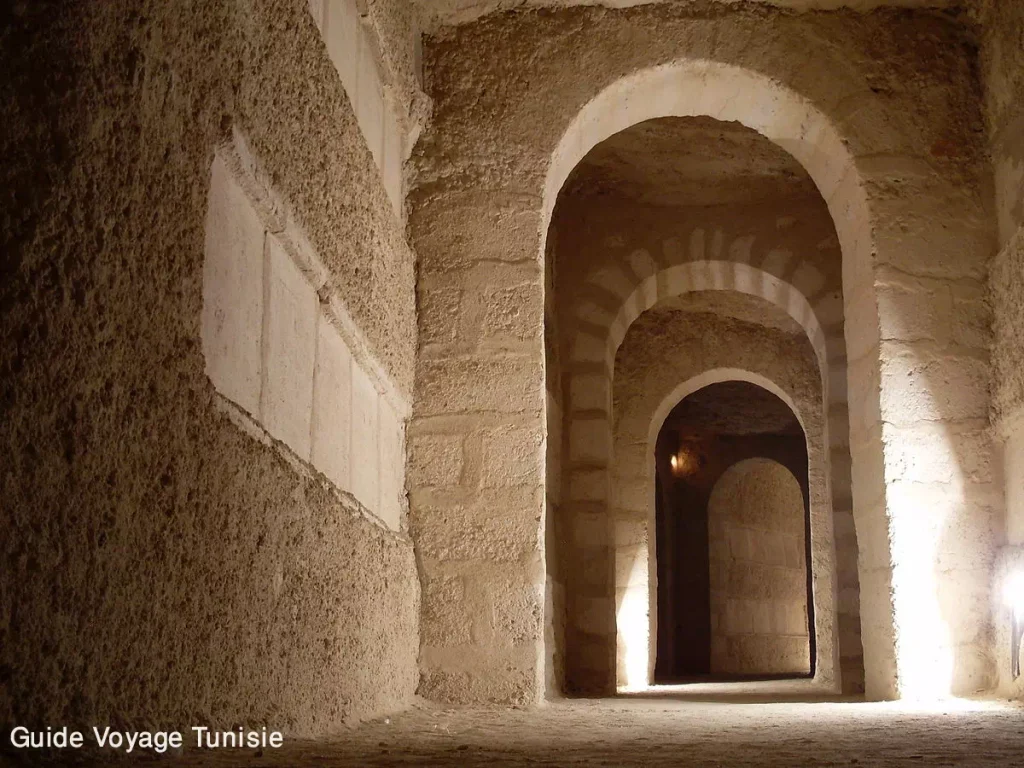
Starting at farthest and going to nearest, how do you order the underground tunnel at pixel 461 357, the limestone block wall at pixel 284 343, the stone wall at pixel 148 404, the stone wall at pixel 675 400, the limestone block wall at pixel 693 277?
the stone wall at pixel 675 400 → the limestone block wall at pixel 693 277 → the limestone block wall at pixel 284 343 → the underground tunnel at pixel 461 357 → the stone wall at pixel 148 404

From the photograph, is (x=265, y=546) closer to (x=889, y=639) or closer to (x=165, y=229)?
(x=165, y=229)

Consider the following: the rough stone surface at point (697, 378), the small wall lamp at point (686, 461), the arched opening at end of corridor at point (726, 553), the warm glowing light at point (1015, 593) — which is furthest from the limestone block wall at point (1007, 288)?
the small wall lamp at point (686, 461)

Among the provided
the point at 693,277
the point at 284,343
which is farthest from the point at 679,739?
the point at 693,277

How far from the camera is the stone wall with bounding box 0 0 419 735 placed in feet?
4.25

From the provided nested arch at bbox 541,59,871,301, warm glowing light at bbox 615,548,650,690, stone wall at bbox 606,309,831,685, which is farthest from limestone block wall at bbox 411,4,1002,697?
stone wall at bbox 606,309,831,685

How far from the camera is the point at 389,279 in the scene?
3518 mm

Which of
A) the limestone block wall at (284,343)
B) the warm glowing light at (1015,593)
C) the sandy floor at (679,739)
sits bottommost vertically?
the sandy floor at (679,739)

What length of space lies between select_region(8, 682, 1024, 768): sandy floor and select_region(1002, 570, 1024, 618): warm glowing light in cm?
33

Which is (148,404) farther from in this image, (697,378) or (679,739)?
(697,378)

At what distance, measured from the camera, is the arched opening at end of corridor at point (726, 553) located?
12.5 m

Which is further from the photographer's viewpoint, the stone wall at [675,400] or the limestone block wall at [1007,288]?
the stone wall at [675,400]

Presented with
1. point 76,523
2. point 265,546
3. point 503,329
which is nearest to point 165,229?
point 76,523

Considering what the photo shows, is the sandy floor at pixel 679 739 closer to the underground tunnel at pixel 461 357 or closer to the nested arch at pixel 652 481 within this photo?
the underground tunnel at pixel 461 357

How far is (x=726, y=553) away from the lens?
12.9 meters
